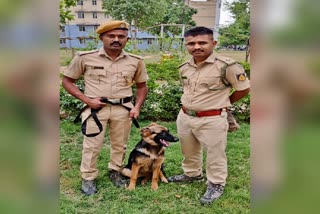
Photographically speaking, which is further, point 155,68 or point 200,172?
point 155,68

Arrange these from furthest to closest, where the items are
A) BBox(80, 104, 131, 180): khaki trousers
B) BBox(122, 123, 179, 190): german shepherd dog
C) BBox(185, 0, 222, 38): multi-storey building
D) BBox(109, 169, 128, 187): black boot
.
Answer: BBox(185, 0, 222, 38): multi-storey building < BBox(109, 169, 128, 187): black boot < BBox(122, 123, 179, 190): german shepherd dog < BBox(80, 104, 131, 180): khaki trousers

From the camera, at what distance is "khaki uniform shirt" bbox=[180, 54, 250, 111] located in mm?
2611

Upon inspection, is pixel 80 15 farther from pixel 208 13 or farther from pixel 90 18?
pixel 208 13

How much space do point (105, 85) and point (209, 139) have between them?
3.19 ft

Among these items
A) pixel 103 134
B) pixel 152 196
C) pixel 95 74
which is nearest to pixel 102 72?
pixel 95 74

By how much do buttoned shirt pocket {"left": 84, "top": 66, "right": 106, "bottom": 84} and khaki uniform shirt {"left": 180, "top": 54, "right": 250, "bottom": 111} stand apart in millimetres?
711

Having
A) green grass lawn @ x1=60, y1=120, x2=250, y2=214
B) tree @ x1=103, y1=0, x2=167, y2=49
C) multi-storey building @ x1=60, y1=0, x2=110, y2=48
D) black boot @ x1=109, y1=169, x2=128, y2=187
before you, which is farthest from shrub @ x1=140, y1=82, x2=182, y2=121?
black boot @ x1=109, y1=169, x2=128, y2=187

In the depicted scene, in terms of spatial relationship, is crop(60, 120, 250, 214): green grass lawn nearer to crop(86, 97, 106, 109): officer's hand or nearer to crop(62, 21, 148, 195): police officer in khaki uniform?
crop(62, 21, 148, 195): police officer in khaki uniform

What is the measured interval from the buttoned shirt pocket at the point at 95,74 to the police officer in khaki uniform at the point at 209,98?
685 millimetres
